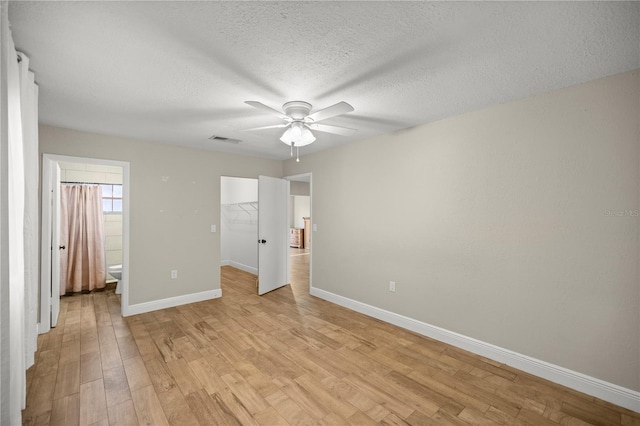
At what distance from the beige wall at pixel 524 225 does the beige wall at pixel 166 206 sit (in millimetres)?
2495

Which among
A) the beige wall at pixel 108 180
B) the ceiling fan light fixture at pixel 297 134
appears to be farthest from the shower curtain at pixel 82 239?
the ceiling fan light fixture at pixel 297 134

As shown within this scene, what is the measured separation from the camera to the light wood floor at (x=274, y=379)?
1884 millimetres

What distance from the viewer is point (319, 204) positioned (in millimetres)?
4492

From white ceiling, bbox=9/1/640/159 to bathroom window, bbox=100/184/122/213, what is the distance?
273cm

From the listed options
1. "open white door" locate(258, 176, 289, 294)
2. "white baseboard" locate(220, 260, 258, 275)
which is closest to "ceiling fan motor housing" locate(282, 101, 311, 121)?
"open white door" locate(258, 176, 289, 294)

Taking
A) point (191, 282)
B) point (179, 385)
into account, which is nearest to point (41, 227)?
point (191, 282)

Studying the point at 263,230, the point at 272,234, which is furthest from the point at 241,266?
the point at 263,230

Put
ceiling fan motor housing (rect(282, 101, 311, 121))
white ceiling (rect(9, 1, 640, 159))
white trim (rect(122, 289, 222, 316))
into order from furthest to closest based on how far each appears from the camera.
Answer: white trim (rect(122, 289, 222, 316)) < ceiling fan motor housing (rect(282, 101, 311, 121)) < white ceiling (rect(9, 1, 640, 159))

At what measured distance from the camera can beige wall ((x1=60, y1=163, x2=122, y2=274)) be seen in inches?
185

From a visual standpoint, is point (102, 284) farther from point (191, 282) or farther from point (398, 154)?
point (398, 154)

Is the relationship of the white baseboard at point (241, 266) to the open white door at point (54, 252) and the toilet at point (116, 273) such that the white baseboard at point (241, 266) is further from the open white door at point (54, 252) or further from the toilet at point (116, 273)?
the open white door at point (54, 252)

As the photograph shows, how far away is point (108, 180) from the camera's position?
16.4ft

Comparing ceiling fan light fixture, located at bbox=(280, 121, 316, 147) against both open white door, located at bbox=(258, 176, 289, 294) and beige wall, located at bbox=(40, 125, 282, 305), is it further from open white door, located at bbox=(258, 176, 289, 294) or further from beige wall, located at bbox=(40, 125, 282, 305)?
beige wall, located at bbox=(40, 125, 282, 305)

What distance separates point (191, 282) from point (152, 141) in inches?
83.5
